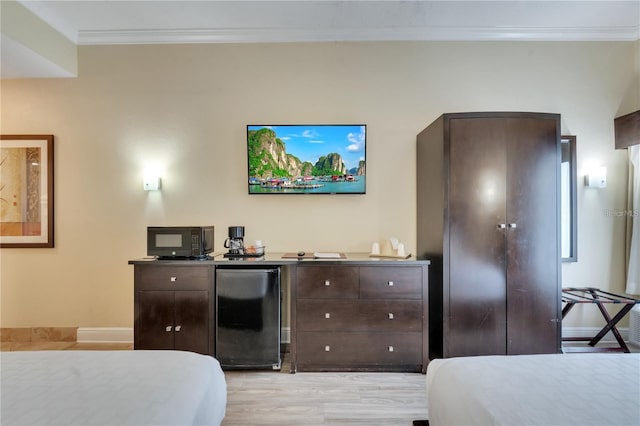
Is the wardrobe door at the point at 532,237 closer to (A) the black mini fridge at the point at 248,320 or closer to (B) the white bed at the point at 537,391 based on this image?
(B) the white bed at the point at 537,391

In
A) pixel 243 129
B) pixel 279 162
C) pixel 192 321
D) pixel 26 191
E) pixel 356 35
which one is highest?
pixel 356 35

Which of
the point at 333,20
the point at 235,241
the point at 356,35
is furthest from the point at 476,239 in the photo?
the point at 333,20

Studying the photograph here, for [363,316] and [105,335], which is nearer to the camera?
[363,316]

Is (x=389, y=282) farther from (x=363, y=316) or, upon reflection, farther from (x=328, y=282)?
(x=328, y=282)

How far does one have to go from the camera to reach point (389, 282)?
2473 millimetres

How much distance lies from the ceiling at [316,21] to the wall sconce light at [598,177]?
1.33m

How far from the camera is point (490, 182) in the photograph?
2428 mm

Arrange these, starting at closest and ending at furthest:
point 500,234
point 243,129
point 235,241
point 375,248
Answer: point 500,234
point 235,241
point 375,248
point 243,129

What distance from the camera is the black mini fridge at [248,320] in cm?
244

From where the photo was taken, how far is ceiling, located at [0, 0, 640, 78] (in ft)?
8.69

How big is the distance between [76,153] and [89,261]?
3.69ft

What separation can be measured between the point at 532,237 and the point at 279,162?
2.31 meters

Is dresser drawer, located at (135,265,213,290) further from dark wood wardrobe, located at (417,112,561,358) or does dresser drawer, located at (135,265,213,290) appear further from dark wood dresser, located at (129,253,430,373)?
dark wood wardrobe, located at (417,112,561,358)

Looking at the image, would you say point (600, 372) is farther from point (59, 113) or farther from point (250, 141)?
point (59, 113)
